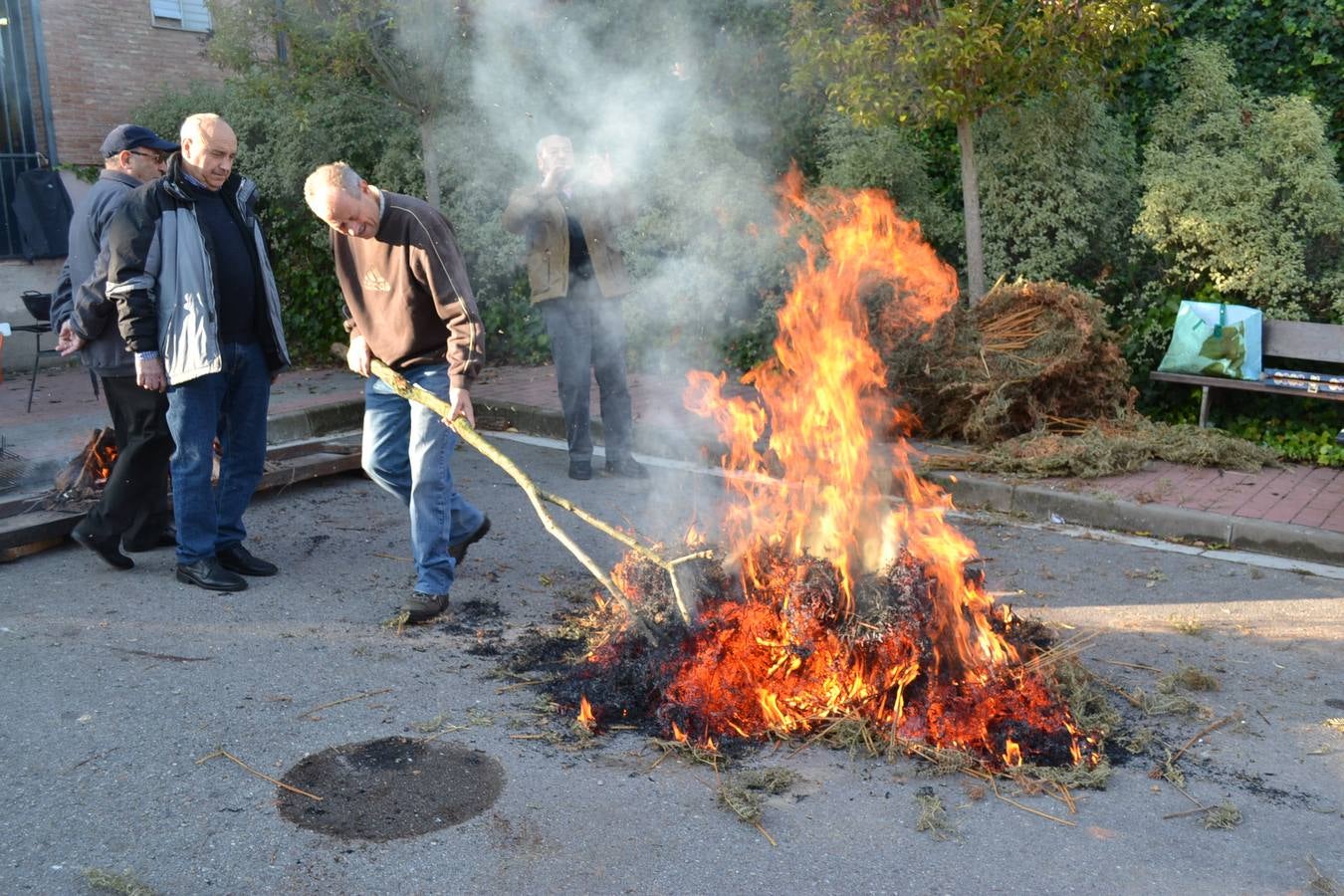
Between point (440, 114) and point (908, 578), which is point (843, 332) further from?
point (440, 114)

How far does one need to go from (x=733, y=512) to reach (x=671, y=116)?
21.2 ft

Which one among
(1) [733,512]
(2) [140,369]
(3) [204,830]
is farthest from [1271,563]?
(2) [140,369]

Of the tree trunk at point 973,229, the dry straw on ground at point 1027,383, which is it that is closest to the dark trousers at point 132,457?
the dry straw on ground at point 1027,383

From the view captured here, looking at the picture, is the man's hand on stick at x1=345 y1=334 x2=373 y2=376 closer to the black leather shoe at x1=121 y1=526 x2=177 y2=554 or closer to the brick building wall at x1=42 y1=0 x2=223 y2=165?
the black leather shoe at x1=121 y1=526 x2=177 y2=554

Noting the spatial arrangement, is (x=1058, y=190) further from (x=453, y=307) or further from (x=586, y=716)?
(x=586, y=716)

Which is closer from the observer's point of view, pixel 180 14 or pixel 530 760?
pixel 530 760

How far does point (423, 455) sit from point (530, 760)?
5.23 ft

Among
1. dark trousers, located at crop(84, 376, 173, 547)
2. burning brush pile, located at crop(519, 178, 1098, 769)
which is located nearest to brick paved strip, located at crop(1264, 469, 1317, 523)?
burning brush pile, located at crop(519, 178, 1098, 769)

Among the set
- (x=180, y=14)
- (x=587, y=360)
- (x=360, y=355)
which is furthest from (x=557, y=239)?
(x=180, y=14)

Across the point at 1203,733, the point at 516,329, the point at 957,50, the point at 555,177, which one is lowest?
the point at 1203,733

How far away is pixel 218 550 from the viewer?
5.31 meters

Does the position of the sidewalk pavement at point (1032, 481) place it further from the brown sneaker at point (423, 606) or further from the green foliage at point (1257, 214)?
the brown sneaker at point (423, 606)

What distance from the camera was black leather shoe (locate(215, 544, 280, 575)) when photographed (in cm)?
531

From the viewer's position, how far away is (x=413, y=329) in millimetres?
4703
